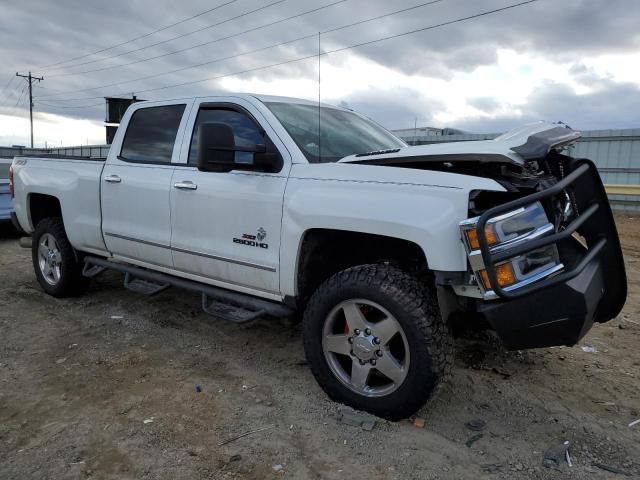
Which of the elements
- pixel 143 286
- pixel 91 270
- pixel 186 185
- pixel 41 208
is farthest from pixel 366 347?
pixel 41 208

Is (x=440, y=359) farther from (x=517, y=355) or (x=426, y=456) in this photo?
(x=517, y=355)

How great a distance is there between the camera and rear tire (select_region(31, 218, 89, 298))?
530 cm

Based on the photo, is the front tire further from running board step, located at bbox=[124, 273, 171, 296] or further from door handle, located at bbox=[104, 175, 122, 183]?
door handle, located at bbox=[104, 175, 122, 183]

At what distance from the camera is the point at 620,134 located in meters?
14.3

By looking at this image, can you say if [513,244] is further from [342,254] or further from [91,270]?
[91,270]

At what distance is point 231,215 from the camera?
11.8 feet

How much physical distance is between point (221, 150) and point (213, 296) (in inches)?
46.8

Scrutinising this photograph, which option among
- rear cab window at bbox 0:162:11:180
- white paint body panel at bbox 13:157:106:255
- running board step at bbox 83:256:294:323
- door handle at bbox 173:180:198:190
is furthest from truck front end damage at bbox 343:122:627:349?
rear cab window at bbox 0:162:11:180

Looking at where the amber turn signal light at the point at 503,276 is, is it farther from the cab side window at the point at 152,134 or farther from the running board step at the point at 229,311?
the cab side window at the point at 152,134

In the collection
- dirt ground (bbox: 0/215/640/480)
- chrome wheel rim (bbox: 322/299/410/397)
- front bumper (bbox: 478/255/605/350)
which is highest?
front bumper (bbox: 478/255/605/350)

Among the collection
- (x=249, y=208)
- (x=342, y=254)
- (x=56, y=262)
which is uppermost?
(x=249, y=208)

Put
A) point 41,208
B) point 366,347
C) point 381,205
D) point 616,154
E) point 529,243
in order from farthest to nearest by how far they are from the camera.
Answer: point 616,154 → point 41,208 → point 366,347 → point 381,205 → point 529,243

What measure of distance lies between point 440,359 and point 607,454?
1007 mm

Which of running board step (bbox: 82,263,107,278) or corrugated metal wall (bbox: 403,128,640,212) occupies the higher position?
corrugated metal wall (bbox: 403,128,640,212)
